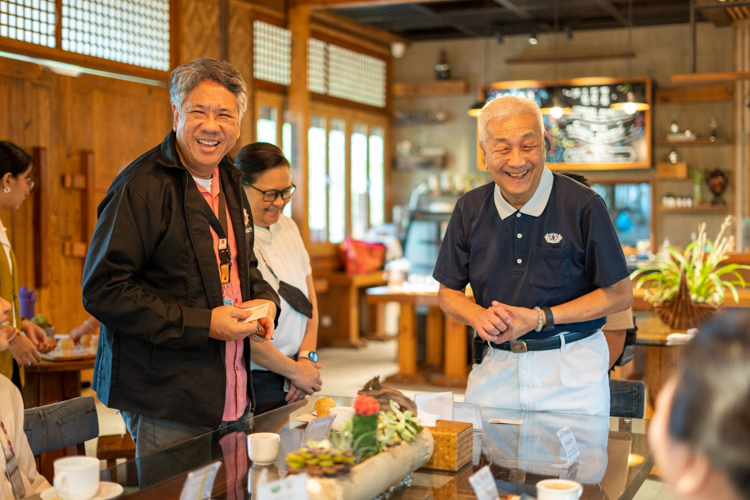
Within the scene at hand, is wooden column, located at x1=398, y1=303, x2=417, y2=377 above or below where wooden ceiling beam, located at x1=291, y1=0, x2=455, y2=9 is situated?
below

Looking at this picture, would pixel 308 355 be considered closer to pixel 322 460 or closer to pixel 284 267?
pixel 284 267

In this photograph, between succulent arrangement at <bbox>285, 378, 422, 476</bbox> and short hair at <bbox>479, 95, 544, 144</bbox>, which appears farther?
short hair at <bbox>479, 95, 544, 144</bbox>

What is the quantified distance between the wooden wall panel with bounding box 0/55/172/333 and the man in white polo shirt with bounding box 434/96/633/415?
158 inches

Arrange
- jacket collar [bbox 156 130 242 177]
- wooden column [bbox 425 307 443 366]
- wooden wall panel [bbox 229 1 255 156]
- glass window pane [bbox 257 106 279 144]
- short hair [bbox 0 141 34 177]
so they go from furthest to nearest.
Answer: glass window pane [bbox 257 106 279 144] < wooden wall panel [bbox 229 1 255 156] < wooden column [bbox 425 307 443 366] < short hair [bbox 0 141 34 177] < jacket collar [bbox 156 130 242 177]

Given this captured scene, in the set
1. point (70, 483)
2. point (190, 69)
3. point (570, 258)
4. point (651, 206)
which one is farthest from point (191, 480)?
point (651, 206)

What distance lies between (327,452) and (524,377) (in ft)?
3.28

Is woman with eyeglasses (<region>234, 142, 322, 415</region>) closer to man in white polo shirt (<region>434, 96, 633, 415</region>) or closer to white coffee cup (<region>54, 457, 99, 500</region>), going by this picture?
man in white polo shirt (<region>434, 96, 633, 415</region>)

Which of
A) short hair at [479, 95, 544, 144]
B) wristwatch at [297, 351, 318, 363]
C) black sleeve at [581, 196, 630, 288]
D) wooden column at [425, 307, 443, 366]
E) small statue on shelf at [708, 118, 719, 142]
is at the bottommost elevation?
wooden column at [425, 307, 443, 366]

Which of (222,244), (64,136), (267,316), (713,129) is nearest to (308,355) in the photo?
(267,316)

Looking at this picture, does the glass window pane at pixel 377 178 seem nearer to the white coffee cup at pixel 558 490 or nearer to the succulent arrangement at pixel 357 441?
the succulent arrangement at pixel 357 441

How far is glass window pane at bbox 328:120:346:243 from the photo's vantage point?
29.4 ft

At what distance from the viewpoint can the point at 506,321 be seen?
2152 millimetres

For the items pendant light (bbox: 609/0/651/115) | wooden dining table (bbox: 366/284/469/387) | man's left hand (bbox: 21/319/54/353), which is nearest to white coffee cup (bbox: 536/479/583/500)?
man's left hand (bbox: 21/319/54/353)

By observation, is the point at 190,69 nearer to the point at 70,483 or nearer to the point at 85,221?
the point at 70,483
